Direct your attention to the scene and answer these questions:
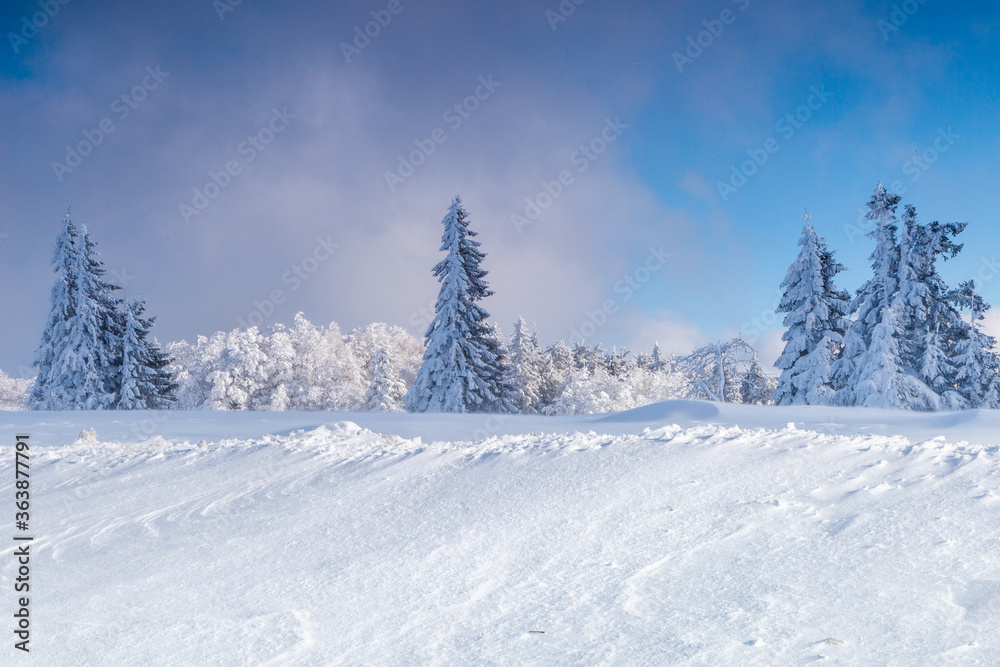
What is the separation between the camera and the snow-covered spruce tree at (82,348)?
22109 millimetres

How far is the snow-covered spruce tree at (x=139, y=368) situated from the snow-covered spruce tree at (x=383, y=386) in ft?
33.2

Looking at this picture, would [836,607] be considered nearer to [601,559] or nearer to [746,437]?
[601,559]

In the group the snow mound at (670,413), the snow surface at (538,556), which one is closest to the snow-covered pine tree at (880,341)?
the snow mound at (670,413)

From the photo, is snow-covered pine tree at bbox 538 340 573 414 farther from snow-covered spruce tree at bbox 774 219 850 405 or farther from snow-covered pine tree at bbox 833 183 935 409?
snow-covered pine tree at bbox 833 183 935 409

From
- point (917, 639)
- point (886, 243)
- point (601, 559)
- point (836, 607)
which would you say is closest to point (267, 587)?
point (601, 559)

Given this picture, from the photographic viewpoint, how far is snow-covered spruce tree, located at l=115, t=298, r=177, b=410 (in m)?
22.9

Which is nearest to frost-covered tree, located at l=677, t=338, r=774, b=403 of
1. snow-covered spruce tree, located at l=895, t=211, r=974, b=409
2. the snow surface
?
snow-covered spruce tree, located at l=895, t=211, r=974, b=409

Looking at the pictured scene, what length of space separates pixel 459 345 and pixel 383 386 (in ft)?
39.5

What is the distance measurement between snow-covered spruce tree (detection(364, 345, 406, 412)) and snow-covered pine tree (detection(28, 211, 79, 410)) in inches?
552

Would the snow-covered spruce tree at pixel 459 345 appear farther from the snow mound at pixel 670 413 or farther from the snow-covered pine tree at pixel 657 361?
the snow-covered pine tree at pixel 657 361

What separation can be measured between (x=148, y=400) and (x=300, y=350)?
13260 mm

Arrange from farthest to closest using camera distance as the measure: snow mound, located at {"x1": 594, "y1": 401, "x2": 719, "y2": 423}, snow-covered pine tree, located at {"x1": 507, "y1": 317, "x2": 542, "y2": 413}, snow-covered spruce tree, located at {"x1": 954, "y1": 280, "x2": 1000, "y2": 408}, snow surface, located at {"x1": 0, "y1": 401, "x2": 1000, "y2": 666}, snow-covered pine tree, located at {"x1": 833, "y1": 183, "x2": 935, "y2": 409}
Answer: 1. snow-covered pine tree, located at {"x1": 507, "y1": 317, "x2": 542, "y2": 413}
2. snow-covered spruce tree, located at {"x1": 954, "y1": 280, "x2": 1000, "y2": 408}
3. snow-covered pine tree, located at {"x1": 833, "y1": 183, "x2": 935, "y2": 409}
4. snow mound, located at {"x1": 594, "y1": 401, "x2": 719, "y2": 423}
5. snow surface, located at {"x1": 0, "y1": 401, "x2": 1000, "y2": 666}

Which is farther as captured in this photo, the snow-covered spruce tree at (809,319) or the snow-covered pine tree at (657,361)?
the snow-covered pine tree at (657,361)

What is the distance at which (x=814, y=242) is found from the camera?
67.2 ft
